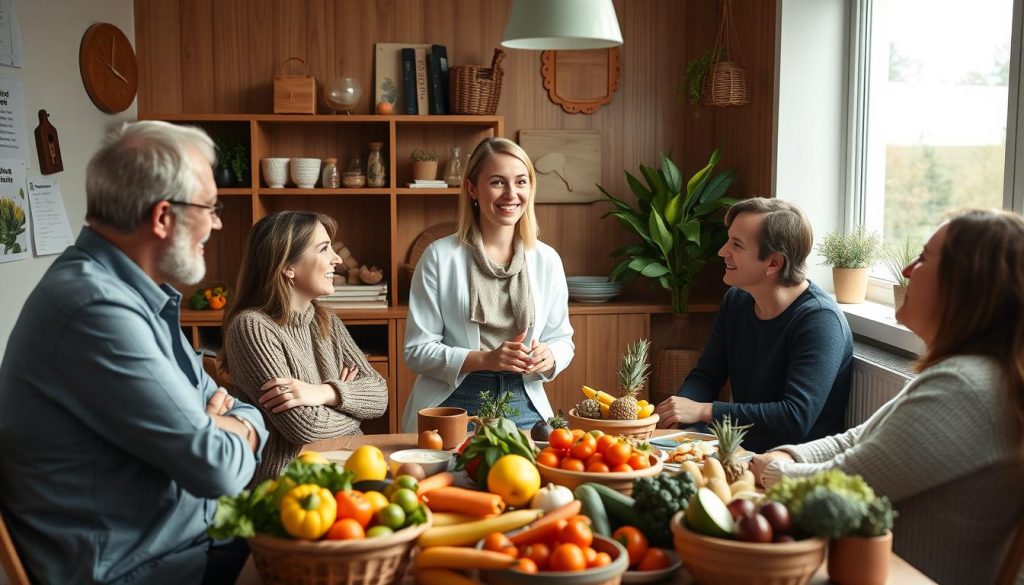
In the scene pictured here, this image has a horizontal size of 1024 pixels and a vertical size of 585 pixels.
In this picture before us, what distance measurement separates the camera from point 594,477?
5.80 feet

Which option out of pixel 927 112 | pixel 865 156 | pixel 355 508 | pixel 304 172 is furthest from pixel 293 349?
pixel 865 156

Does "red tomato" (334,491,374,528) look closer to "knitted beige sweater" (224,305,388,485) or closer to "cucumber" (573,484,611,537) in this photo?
"cucumber" (573,484,611,537)

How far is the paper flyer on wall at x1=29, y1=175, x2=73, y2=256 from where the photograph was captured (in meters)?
3.65

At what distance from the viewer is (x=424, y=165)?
477cm

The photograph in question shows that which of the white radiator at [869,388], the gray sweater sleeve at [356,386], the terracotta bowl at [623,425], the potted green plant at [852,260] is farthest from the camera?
the potted green plant at [852,260]

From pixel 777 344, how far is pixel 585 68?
2489 millimetres

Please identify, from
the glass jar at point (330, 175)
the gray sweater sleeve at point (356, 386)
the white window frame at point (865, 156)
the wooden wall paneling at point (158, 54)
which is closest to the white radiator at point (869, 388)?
the white window frame at point (865, 156)

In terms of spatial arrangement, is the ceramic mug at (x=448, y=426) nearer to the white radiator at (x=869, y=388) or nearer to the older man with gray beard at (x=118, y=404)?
the older man with gray beard at (x=118, y=404)

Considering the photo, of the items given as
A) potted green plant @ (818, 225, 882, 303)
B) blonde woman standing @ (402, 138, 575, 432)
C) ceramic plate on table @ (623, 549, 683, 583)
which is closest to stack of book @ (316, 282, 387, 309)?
blonde woman standing @ (402, 138, 575, 432)

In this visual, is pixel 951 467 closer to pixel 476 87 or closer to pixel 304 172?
pixel 476 87

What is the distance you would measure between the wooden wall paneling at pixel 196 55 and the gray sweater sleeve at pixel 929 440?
3934 mm

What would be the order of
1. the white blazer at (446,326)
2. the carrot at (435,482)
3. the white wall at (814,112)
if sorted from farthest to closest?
1. the white wall at (814,112)
2. the white blazer at (446,326)
3. the carrot at (435,482)

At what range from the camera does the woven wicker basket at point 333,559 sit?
4.60ft

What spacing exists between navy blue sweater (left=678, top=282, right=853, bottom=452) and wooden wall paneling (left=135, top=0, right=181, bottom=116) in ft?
10.1
